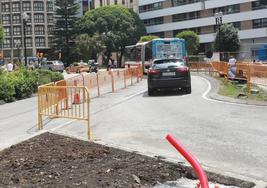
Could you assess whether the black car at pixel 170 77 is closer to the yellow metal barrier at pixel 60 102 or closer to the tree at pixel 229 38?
the yellow metal barrier at pixel 60 102

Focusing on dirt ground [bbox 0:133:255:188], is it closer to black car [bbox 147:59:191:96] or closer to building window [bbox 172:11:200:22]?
black car [bbox 147:59:191:96]

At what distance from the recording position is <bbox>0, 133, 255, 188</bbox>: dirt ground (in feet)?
22.8

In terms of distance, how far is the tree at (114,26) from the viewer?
9626cm

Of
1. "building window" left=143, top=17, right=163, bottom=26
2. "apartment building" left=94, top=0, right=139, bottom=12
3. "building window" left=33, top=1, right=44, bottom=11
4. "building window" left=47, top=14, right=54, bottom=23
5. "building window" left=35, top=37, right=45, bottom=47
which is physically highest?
"building window" left=33, top=1, right=44, bottom=11

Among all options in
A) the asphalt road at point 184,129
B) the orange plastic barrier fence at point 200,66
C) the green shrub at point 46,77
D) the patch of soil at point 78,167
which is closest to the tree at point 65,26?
the orange plastic barrier fence at point 200,66

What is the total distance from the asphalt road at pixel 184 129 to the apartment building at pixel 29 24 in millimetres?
112736

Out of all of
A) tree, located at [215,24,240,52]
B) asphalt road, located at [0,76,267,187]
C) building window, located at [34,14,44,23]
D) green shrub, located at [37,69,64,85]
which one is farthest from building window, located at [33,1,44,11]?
asphalt road, located at [0,76,267,187]

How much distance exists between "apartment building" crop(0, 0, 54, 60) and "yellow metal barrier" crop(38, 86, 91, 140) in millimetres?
115858

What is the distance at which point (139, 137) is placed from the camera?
11.1 metres

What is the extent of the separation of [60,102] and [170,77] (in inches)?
338

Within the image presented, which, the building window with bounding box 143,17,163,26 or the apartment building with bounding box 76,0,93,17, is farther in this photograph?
the apartment building with bounding box 76,0,93,17

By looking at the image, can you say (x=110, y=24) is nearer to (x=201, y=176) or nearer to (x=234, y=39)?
(x=234, y=39)

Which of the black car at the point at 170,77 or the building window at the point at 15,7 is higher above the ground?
the building window at the point at 15,7

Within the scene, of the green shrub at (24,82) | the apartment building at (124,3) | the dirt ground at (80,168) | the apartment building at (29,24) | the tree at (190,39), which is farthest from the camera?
the apartment building at (29,24)
